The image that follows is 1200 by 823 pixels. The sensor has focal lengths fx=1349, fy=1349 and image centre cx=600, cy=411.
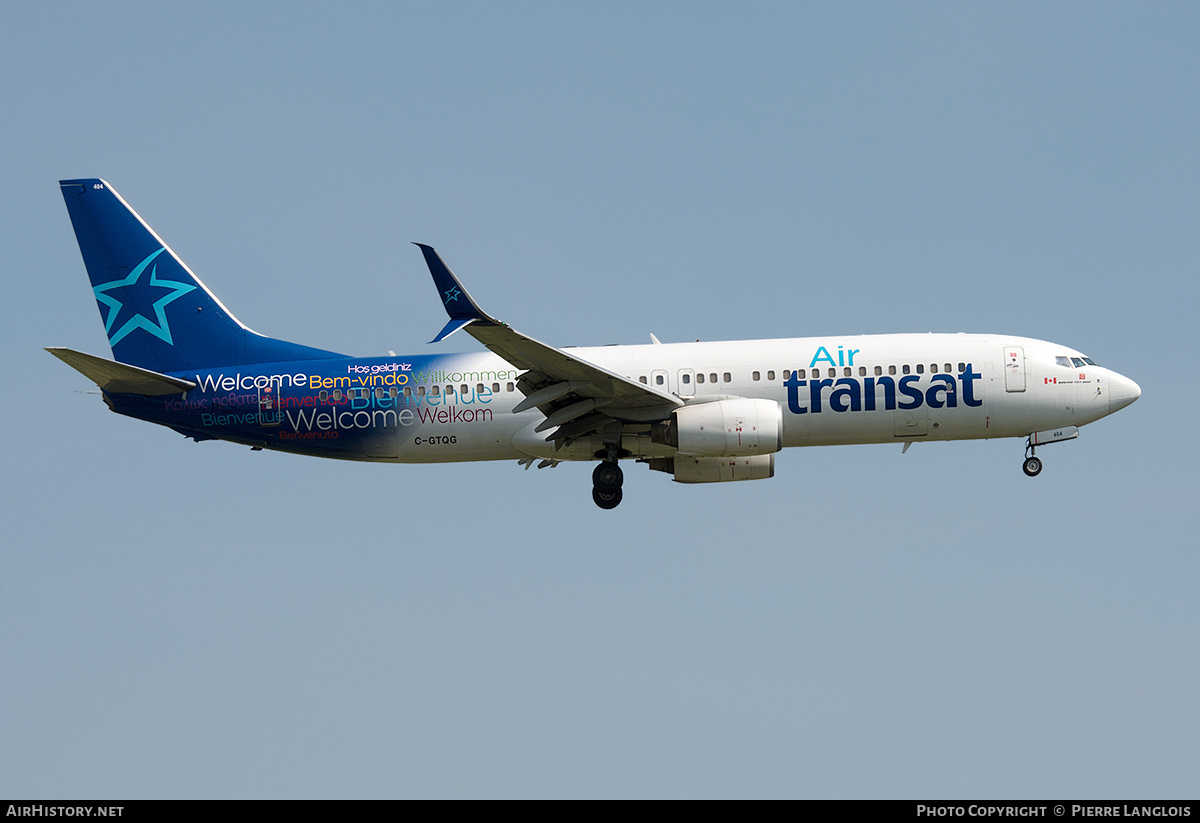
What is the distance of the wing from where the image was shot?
106ft

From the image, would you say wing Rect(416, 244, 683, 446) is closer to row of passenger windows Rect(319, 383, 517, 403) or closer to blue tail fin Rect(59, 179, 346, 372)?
row of passenger windows Rect(319, 383, 517, 403)

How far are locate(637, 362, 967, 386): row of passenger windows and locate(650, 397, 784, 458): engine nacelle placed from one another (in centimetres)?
122

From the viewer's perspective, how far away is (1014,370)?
36750 mm

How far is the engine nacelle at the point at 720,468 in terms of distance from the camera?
124 ft

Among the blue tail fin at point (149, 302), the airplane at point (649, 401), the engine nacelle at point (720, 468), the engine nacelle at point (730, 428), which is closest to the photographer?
the engine nacelle at point (730, 428)

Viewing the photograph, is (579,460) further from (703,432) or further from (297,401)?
(297,401)

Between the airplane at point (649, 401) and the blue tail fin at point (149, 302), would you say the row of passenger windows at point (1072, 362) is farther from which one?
the blue tail fin at point (149, 302)

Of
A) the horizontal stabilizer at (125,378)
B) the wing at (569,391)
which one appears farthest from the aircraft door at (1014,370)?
the horizontal stabilizer at (125,378)

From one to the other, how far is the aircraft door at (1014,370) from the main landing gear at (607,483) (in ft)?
35.4

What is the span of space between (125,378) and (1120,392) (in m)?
27.3

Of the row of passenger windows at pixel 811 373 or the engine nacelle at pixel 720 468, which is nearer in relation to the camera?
the row of passenger windows at pixel 811 373

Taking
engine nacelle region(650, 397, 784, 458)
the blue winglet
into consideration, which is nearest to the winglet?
the blue winglet

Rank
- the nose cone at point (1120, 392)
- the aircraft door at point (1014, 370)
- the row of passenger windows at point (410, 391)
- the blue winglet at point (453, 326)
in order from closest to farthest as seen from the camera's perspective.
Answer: the blue winglet at point (453, 326) → the aircraft door at point (1014, 370) → the row of passenger windows at point (410, 391) → the nose cone at point (1120, 392)
